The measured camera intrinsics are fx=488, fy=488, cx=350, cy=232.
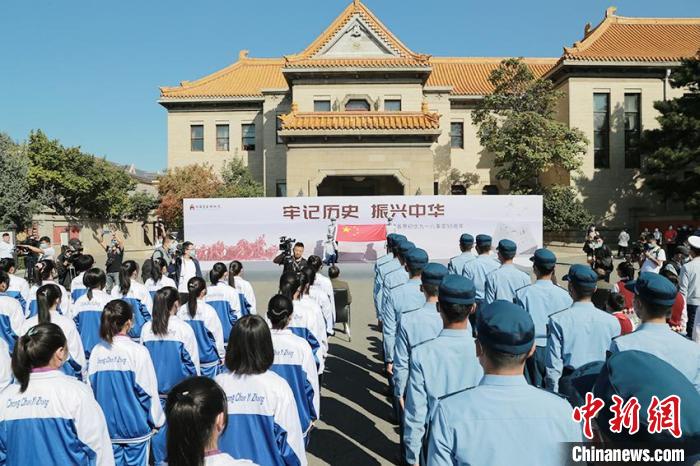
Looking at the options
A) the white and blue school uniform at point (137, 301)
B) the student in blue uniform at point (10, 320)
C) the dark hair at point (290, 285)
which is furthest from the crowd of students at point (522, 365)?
the student in blue uniform at point (10, 320)

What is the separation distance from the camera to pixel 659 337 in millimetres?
3072

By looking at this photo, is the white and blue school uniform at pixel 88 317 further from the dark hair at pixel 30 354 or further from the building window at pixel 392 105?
the building window at pixel 392 105

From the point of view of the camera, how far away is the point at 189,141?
30859 mm

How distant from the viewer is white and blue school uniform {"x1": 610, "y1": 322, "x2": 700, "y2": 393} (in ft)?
9.59

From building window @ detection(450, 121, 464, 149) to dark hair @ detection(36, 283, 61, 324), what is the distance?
2756 cm

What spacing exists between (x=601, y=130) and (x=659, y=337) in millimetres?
27531

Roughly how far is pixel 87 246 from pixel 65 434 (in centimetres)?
3281

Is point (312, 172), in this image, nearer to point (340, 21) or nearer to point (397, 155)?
point (397, 155)

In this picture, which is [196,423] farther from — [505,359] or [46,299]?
[46,299]

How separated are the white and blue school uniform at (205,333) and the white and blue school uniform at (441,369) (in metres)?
2.84

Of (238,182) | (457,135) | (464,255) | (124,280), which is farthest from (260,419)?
(457,135)

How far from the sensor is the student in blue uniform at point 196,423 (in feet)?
5.75

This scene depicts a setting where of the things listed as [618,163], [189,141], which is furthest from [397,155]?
[189,141]

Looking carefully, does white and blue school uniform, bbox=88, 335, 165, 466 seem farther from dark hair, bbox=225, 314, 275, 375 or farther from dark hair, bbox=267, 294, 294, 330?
dark hair, bbox=225, 314, 275, 375
